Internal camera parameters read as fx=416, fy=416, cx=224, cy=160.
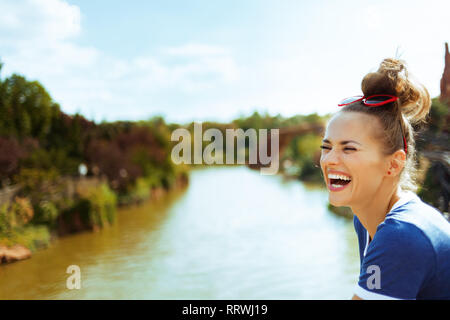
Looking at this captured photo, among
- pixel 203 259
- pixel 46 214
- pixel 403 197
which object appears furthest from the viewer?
pixel 46 214

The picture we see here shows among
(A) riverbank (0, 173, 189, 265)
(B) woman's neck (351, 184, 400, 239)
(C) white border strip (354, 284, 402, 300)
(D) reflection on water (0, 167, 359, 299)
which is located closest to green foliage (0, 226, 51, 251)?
(A) riverbank (0, 173, 189, 265)

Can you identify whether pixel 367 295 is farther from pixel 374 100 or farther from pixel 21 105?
pixel 21 105

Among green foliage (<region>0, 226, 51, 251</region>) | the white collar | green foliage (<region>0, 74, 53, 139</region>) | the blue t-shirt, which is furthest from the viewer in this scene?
green foliage (<region>0, 74, 53, 139</region>)

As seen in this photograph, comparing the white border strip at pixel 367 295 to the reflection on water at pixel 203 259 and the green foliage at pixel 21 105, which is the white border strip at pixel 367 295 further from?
the green foliage at pixel 21 105

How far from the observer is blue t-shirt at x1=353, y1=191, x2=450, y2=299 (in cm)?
71

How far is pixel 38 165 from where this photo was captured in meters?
11.2

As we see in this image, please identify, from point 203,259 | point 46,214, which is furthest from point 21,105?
point 203,259

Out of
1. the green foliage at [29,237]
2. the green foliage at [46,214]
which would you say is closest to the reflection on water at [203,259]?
the green foliage at [29,237]

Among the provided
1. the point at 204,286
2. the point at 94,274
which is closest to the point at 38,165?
the point at 94,274

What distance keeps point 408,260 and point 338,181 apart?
0.25 metres

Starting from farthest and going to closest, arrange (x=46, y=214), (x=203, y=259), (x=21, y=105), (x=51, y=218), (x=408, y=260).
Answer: (x=21, y=105) < (x=51, y=218) < (x=46, y=214) < (x=203, y=259) < (x=408, y=260)

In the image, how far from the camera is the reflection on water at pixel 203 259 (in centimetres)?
704

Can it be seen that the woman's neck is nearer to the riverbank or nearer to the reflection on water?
the reflection on water

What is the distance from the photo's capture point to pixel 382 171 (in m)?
0.89
